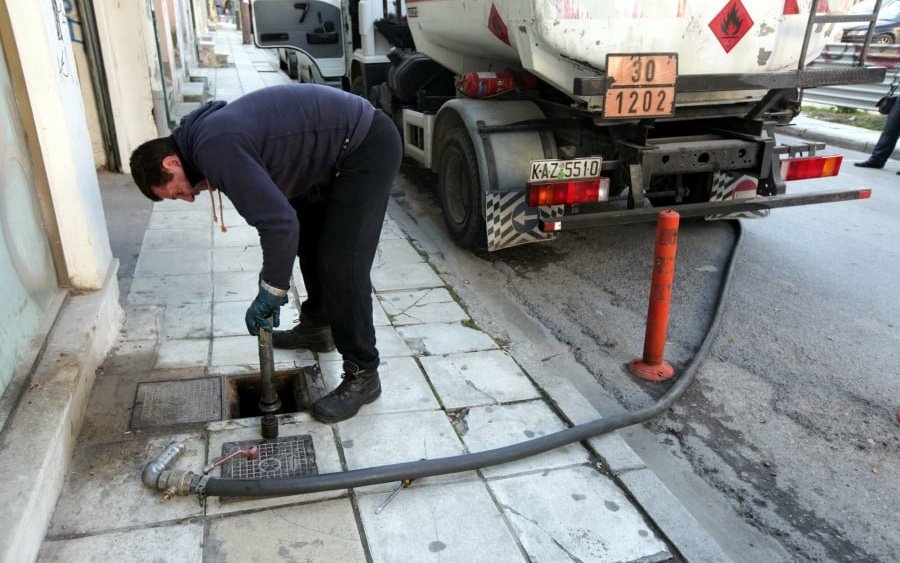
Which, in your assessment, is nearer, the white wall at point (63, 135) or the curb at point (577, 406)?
the curb at point (577, 406)

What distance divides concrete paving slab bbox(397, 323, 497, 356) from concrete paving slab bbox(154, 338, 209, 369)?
1127 mm

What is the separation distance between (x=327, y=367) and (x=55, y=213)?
157cm

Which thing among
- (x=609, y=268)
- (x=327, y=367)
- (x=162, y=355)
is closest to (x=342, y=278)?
(x=327, y=367)

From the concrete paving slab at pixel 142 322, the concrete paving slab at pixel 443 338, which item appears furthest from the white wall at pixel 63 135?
the concrete paving slab at pixel 443 338

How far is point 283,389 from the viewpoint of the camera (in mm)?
3520

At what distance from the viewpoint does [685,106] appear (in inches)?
183

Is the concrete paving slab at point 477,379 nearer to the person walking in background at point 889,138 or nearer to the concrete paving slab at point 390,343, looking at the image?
the concrete paving slab at point 390,343

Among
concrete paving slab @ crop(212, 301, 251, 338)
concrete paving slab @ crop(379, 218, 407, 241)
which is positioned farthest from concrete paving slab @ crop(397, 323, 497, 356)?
concrete paving slab @ crop(379, 218, 407, 241)

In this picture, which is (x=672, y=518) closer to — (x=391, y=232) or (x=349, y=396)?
(x=349, y=396)

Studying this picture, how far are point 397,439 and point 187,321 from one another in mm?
1733

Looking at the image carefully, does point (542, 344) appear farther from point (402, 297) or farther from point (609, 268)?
point (609, 268)

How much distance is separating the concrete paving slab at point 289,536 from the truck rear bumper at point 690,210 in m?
2.47

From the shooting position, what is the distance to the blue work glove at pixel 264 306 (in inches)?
106

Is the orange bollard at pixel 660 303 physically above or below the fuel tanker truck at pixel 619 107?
below
